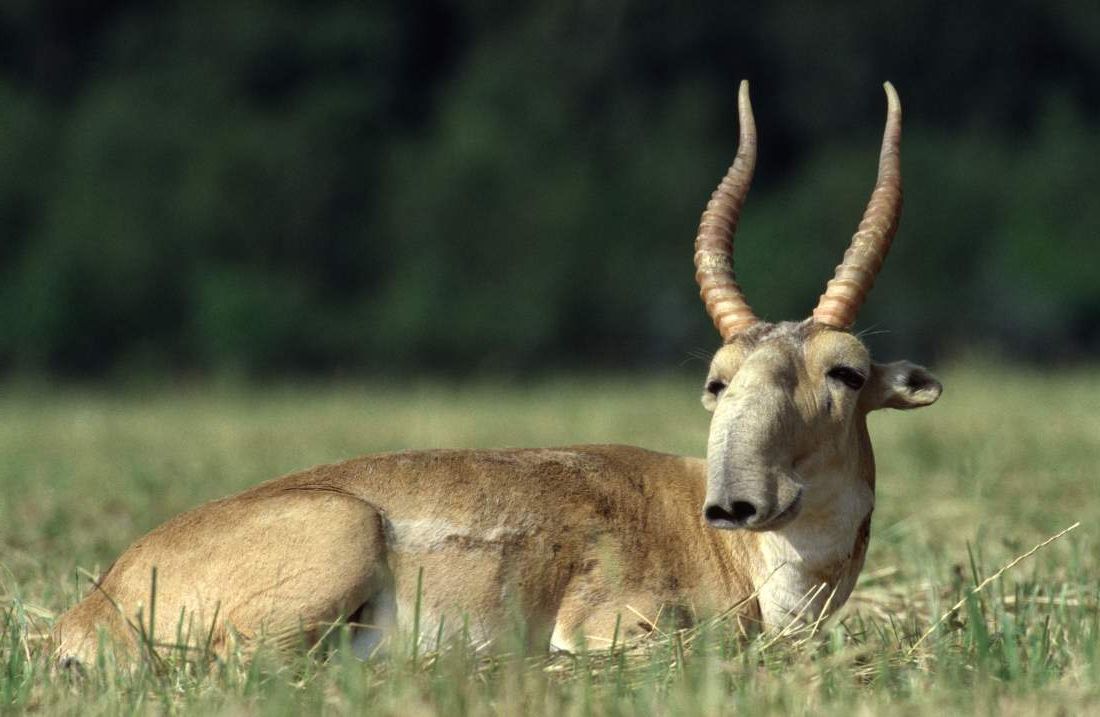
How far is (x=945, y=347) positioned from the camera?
24.5m

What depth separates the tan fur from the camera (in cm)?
467

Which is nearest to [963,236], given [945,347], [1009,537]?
[945,347]

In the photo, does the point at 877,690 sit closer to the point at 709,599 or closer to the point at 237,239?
the point at 709,599

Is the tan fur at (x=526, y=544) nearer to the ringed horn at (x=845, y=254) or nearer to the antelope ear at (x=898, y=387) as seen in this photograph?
the antelope ear at (x=898, y=387)

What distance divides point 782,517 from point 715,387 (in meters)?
0.59

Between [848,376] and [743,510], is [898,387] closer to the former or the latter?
[848,376]

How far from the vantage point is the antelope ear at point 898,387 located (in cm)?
510

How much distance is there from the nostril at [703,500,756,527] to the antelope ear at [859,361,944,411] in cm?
82

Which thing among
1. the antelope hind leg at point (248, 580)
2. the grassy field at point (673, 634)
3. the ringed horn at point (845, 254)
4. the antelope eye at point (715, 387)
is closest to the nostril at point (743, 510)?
the grassy field at point (673, 634)

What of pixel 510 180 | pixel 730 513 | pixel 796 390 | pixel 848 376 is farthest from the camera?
pixel 510 180

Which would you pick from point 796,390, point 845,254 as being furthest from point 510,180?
point 796,390

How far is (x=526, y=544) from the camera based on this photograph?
5.04 metres

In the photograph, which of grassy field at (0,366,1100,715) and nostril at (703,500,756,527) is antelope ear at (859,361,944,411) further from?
nostril at (703,500,756,527)

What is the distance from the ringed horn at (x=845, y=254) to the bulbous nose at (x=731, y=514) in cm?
79
